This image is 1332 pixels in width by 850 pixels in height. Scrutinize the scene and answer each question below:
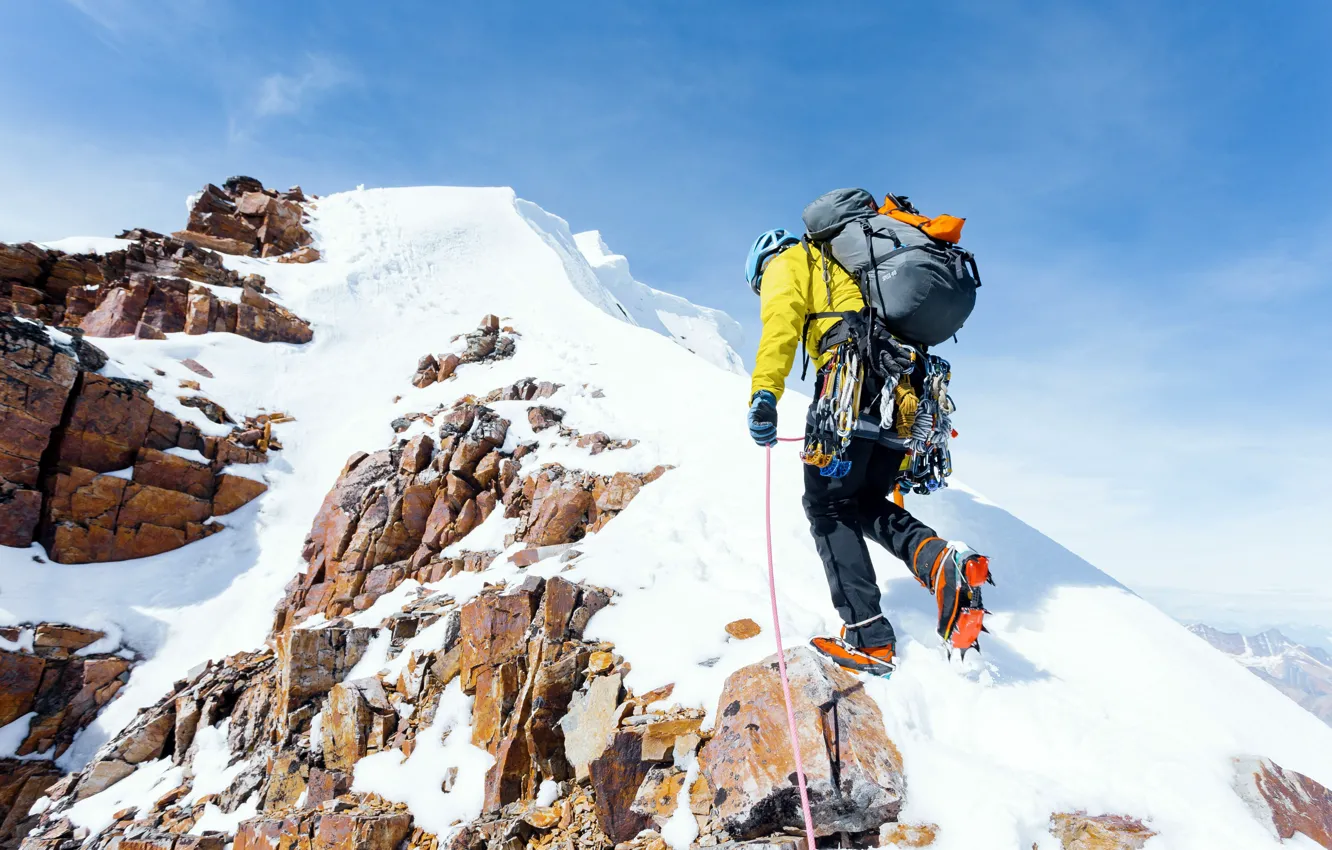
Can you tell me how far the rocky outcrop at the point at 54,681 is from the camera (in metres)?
8.98

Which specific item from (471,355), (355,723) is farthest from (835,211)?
(471,355)

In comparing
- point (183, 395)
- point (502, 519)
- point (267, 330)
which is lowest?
point (502, 519)

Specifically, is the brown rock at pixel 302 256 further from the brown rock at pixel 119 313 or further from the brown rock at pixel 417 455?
the brown rock at pixel 417 455


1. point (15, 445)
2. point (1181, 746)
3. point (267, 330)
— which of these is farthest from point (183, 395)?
point (1181, 746)

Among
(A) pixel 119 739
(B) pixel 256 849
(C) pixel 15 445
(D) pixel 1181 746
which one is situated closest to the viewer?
(D) pixel 1181 746

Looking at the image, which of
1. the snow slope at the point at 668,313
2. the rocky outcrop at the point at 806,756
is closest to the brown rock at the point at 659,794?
the rocky outcrop at the point at 806,756

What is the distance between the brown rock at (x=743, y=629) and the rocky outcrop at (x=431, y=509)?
12.2 ft

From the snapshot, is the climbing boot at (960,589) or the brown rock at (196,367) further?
the brown rock at (196,367)

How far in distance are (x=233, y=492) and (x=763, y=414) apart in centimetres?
1348

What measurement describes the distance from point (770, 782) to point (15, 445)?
48.5 ft

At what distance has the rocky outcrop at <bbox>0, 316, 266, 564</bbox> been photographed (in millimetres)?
11000

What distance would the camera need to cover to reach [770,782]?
10.4 feet

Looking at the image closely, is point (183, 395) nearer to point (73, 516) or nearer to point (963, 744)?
point (73, 516)

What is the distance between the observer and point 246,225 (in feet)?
82.8
